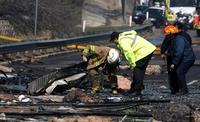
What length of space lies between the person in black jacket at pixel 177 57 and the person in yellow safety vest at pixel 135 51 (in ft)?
1.88

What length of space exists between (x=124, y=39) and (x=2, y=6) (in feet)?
70.6

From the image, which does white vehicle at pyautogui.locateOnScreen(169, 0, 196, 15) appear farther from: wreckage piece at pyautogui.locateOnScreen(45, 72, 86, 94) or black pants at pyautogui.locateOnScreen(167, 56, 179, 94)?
wreckage piece at pyautogui.locateOnScreen(45, 72, 86, 94)

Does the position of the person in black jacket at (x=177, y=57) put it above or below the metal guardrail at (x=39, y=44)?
above

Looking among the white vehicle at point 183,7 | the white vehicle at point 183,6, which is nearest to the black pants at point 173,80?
the white vehicle at point 183,7

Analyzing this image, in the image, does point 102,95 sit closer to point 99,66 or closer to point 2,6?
point 99,66

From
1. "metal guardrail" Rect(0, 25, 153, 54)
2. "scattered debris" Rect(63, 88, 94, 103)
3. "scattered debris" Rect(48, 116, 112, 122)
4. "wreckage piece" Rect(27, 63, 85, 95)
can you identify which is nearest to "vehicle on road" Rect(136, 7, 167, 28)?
"metal guardrail" Rect(0, 25, 153, 54)

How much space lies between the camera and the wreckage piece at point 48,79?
42.7 feet

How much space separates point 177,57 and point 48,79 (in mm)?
2606

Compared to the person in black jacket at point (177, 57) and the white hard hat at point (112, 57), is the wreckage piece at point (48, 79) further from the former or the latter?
the person in black jacket at point (177, 57)

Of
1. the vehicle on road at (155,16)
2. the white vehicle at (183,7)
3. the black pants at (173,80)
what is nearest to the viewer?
the black pants at (173,80)

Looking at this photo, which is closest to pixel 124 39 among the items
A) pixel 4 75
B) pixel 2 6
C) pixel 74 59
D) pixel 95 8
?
pixel 4 75

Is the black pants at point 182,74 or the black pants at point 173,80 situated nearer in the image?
the black pants at point 182,74

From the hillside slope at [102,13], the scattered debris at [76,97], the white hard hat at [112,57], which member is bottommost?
the hillside slope at [102,13]

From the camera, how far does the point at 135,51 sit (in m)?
13.1
